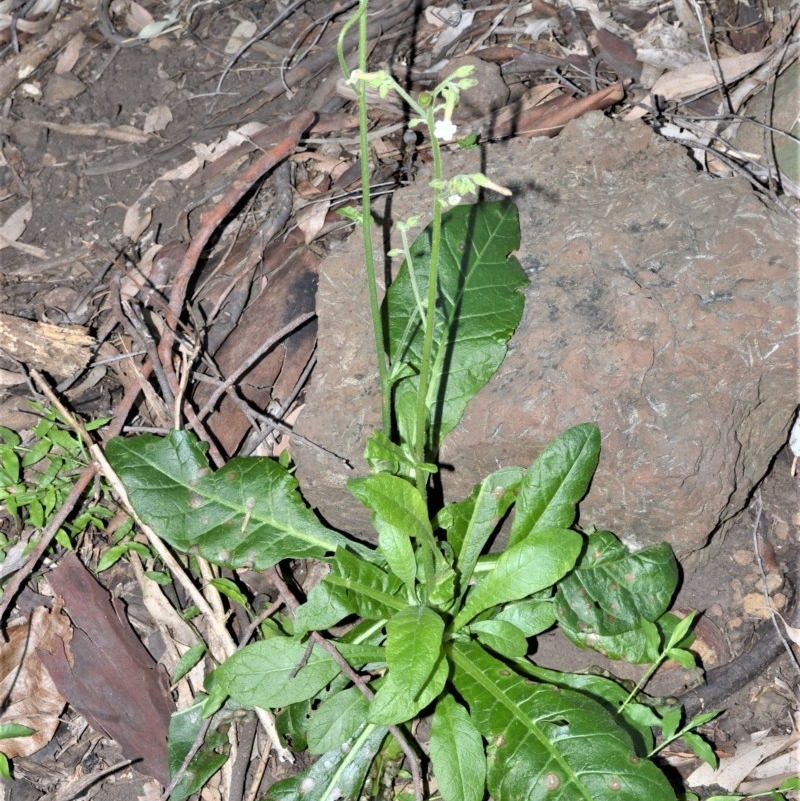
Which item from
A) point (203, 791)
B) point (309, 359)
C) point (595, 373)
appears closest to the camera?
point (595, 373)

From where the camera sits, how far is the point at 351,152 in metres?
3.64

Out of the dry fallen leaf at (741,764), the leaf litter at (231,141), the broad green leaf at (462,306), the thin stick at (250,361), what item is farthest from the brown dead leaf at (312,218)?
the dry fallen leaf at (741,764)

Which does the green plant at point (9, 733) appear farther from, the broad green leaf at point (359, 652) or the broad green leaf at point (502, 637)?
the broad green leaf at point (502, 637)

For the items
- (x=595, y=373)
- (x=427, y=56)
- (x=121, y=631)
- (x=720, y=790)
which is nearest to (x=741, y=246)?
(x=595, y=373)

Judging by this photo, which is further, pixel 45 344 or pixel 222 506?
pixel 45 344

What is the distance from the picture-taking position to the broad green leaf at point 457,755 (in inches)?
87.2

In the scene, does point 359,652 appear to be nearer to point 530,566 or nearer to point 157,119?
point 530,566

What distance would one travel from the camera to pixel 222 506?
2.70 meters

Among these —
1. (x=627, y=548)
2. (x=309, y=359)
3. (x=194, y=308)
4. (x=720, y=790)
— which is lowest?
(x=720, y=790)

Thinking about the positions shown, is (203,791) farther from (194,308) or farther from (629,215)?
(629,215)

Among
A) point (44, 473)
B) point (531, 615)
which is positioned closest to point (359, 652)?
point (531, 615)

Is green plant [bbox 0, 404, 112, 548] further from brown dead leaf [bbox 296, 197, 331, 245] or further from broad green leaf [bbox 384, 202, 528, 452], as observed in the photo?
broad green leaf [bbox 384, 202, 528, 452]

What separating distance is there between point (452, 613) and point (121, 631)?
1191mm

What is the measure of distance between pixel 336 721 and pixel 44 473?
1.48 metres
